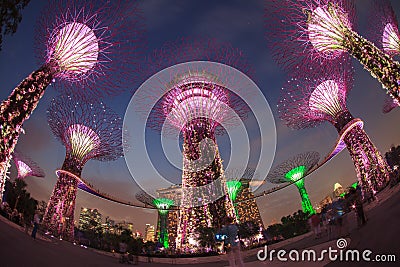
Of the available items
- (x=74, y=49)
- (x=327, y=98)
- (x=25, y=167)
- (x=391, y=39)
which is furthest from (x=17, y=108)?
(x=25, y=167)

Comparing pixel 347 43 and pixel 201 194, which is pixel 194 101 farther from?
pixel 347 43

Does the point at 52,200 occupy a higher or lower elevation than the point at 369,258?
higher

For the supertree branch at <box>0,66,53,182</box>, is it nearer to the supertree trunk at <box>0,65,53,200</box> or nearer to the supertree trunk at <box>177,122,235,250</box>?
the supertree trunk at <box>0,65,53,200</box>

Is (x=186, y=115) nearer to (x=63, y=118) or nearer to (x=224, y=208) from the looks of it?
(x=224, y=208)

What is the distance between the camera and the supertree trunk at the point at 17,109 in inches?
347

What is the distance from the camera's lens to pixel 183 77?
19031mm

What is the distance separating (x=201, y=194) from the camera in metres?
17.4

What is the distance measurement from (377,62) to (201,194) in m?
12.0

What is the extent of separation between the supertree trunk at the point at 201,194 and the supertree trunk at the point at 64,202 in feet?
27.1

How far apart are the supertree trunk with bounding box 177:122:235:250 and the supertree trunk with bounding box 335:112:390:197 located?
9028mm

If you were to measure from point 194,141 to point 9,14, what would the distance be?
1333 cm

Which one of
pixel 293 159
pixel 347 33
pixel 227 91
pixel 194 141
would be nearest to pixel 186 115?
pixel 194 141

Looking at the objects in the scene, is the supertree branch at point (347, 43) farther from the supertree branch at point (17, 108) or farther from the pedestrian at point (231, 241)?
the supertree branch at point (17, 108)

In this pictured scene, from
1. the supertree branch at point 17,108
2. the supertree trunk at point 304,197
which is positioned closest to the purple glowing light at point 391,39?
the supertree branch at point 17,108
